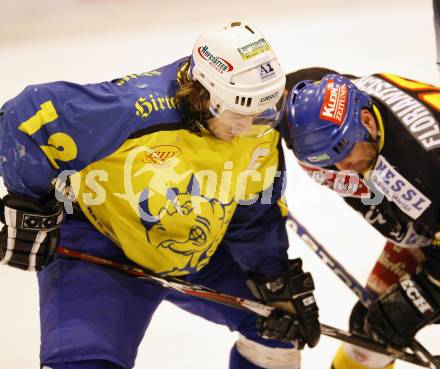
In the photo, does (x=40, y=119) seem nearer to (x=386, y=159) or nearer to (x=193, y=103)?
(x=193, y=103)

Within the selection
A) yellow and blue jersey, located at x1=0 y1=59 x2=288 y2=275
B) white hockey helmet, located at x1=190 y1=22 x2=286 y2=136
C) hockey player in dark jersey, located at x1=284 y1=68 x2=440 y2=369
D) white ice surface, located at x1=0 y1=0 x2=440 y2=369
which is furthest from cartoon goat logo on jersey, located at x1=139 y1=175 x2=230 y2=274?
white ice surface, located at x1=0 y1=0 x2=440 y2=369

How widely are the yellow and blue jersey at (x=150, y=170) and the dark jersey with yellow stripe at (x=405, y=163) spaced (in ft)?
1.16

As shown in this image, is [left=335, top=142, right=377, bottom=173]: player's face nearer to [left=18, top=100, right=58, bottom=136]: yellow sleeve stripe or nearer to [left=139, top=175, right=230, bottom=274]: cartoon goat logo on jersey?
[left=139, top=175, right=230, bottom=274]: cartoon goat logo on jersey

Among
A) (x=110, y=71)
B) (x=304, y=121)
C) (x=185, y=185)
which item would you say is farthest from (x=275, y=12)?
(x=185, y=185)

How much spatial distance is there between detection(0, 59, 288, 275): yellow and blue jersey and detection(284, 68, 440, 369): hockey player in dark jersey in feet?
0.58

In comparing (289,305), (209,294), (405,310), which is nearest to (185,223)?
(209,294)

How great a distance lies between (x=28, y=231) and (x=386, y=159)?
122cm

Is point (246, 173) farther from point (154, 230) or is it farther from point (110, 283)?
point (110, 283)

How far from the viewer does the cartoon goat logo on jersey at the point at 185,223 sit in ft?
7.80

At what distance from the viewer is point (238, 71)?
2.16m

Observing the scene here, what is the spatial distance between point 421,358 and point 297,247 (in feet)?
3.27

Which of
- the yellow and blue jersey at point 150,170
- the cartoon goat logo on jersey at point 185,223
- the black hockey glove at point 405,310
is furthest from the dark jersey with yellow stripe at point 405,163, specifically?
the cartoon goat logo on jersey at point 185,223

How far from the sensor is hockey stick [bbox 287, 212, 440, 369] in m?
2.85

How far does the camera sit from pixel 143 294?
8.27 feet
